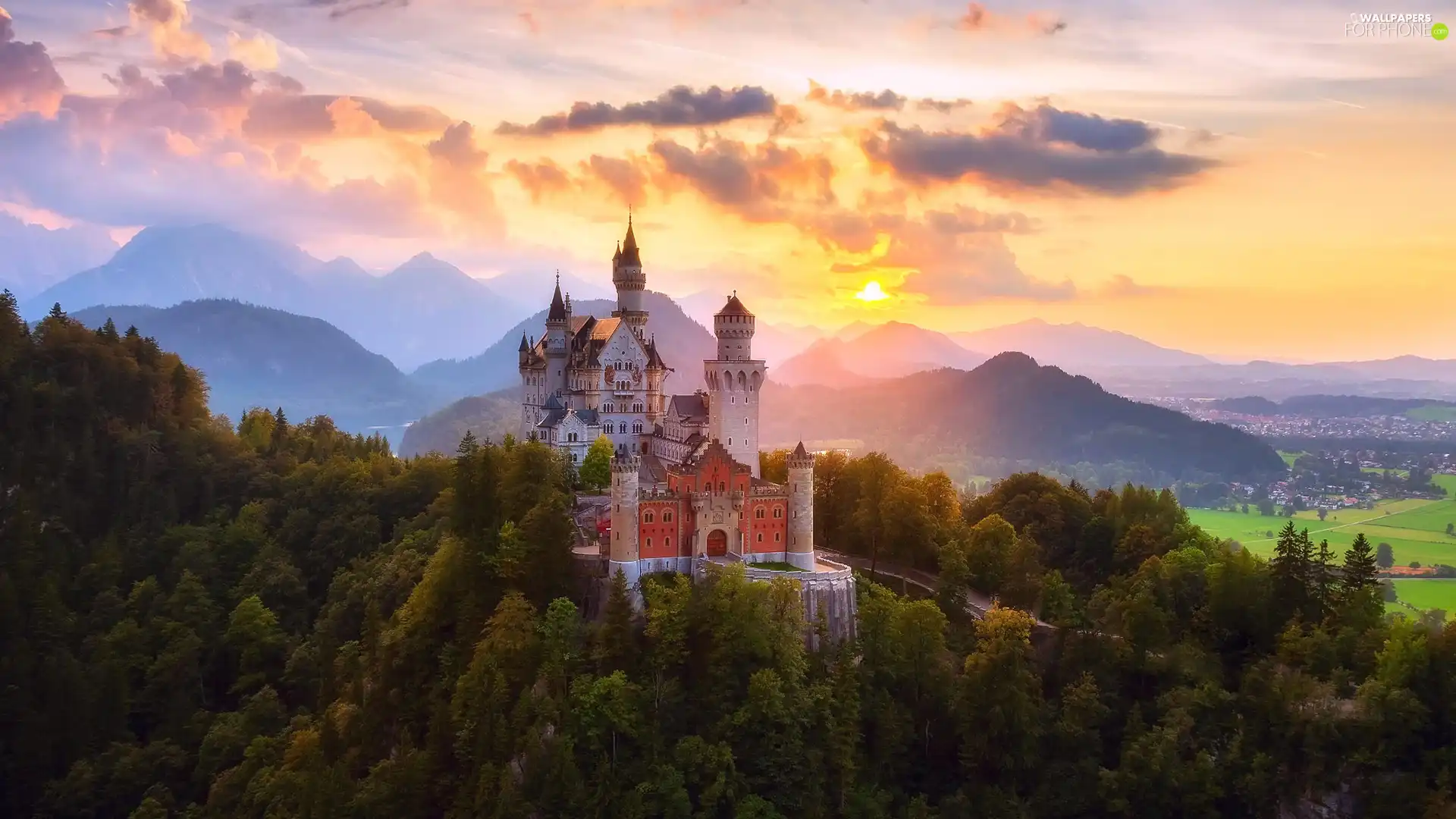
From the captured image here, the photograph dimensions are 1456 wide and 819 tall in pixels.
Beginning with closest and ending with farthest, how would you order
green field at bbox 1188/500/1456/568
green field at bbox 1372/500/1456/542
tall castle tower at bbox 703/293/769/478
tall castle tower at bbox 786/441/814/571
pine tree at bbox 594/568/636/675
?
pine tree at bbox 594/568/636/675
tall castle tower at bbox 786/441/814/571
tall castle tower at bbox 703/293/769/478
green field at bbox 1188/500/1456/568
green field at bbox 1372/500/1456/542

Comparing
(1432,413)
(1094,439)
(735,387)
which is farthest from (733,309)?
(1432,413)

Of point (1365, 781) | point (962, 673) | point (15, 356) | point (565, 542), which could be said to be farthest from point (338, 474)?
point (1365, 781)

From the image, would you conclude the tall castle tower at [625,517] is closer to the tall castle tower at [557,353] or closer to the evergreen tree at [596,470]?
the evergreen tree at [596,470]

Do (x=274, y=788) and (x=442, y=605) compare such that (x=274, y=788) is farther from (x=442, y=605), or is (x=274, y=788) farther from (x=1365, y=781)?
(x=1365, y=781)

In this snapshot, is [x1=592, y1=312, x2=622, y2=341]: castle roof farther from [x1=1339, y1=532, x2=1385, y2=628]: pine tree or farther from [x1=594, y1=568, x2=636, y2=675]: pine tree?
[x1=1339, y1=532, x2=1385, y2=628]: pine tree

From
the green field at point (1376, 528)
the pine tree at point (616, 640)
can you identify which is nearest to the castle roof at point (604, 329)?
the pine tree at point (616, 640)

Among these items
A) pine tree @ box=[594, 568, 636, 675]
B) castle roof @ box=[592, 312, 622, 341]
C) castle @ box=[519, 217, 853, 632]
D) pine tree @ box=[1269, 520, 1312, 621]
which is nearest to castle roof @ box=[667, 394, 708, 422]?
castle @ box=[519, 217, 853, 632]
